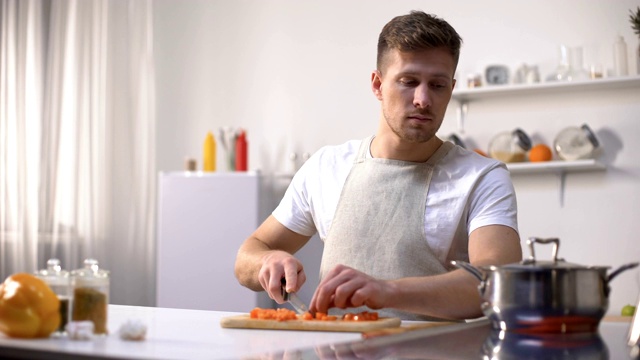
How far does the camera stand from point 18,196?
16.1 feet

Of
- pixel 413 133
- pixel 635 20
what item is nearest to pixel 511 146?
pixel 635 20

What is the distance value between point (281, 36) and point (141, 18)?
81 cm

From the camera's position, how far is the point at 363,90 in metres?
4.87

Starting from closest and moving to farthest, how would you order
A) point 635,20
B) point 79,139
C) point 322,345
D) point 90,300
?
point 322,345
point 90,300
point 635,20
point 79,139

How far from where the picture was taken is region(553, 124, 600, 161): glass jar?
426 cm

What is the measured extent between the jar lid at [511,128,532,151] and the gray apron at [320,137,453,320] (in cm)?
222

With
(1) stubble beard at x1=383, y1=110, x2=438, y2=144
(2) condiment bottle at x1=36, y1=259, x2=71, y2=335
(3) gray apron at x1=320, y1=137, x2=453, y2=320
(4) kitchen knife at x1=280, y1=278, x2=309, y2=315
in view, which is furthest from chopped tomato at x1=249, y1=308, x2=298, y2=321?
(1) stubble beard at x1=383, y1=110, x2=438, y2=144

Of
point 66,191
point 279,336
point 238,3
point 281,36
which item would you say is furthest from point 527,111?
point 279,336

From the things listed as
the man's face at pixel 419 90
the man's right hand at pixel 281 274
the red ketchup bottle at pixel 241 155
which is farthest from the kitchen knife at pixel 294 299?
the red ketchup bottle at pixel 241 155

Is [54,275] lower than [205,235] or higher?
higher

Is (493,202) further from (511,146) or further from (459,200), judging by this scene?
(511,146)

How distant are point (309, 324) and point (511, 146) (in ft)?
10.3

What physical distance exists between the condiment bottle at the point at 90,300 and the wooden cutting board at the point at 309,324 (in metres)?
0.23

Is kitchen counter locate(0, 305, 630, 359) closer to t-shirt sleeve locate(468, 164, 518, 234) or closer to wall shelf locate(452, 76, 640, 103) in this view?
t-shirt sleeve locate(468, 164, 518, 234)
